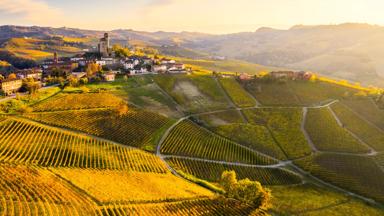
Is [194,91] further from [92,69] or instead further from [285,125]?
[92,69]

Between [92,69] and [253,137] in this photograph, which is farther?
[92,69]

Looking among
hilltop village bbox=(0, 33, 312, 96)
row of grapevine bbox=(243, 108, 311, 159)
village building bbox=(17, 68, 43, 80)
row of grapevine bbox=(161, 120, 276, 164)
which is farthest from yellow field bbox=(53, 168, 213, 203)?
village building bbox=(17, 68, 43, 80)

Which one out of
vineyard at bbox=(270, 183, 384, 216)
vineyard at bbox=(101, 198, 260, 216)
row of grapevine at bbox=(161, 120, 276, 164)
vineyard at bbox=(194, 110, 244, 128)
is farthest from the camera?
vineyard at bbox=(194, 110, 244, 128)

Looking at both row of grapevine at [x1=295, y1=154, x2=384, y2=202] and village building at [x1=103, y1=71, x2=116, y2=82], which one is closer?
row of grapevine at [x1=295, y1=154, x2=384, y2=202]

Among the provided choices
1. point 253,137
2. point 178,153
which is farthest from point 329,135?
point 178,153

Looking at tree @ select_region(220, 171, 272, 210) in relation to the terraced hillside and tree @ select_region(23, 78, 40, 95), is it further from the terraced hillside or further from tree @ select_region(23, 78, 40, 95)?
tree @ select_region(23, 78, 40, 95)

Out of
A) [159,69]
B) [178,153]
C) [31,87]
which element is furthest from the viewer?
[159,69]
